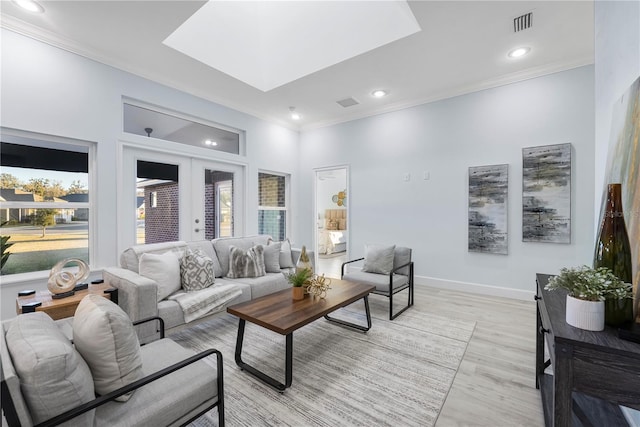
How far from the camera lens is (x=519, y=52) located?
3215 mm

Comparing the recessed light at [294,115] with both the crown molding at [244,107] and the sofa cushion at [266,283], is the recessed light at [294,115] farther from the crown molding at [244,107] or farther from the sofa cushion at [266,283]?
the sofa cushion at [266,283]

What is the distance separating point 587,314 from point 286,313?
5.77 feet

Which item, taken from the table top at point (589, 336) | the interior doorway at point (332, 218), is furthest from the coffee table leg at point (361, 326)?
the interior doorway at point (332, 218)

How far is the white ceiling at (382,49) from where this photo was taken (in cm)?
254

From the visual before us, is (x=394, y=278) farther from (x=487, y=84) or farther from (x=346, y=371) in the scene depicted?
(x=487, y=84)

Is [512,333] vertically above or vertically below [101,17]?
below

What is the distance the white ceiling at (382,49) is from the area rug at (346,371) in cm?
313

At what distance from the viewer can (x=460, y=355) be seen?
7.77ft

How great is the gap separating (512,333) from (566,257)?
1508 mm

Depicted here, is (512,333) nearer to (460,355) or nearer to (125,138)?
(460,355)

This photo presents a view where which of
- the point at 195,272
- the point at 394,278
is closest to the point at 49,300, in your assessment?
the point at 195,272

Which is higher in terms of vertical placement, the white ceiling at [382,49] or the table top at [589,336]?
the white ceiling at [382,49]

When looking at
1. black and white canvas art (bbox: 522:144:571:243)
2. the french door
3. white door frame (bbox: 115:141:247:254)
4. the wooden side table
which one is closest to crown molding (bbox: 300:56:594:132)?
black and white canvas art (bbox: 522:144:571:243)

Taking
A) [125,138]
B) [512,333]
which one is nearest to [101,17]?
[125,138]
